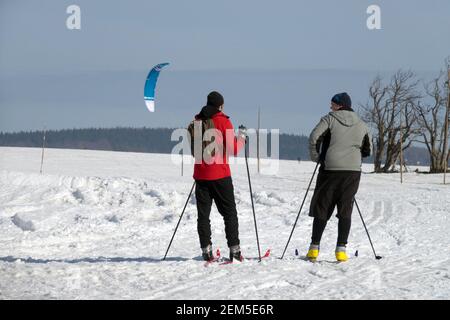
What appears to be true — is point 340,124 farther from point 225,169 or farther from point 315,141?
point 225,169

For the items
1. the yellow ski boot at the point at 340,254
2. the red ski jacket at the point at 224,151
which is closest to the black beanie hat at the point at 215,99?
the red ski jacket at the point at 224,151

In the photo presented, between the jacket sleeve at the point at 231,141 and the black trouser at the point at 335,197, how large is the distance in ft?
3.50

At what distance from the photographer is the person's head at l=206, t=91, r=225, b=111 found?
7.97m

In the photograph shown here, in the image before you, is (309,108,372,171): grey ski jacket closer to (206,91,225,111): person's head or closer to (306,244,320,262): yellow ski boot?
(306,244,320,262): yellow ski boot

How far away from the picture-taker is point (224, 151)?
798cm

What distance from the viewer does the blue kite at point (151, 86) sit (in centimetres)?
1959

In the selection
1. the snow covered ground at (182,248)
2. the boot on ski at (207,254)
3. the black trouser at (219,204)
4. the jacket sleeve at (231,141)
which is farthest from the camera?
the boot on ski at (207,254)

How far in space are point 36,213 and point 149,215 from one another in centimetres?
221

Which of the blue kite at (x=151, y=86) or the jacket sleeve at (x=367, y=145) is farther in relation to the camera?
the blue kite at (x=151, y=86)

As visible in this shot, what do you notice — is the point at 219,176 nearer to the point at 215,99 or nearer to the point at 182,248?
the point at 215,99

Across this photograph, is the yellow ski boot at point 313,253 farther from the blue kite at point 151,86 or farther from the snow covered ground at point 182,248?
the blue kite at point 151,86
